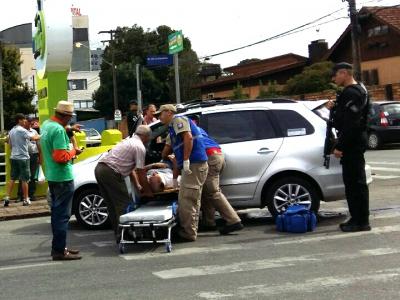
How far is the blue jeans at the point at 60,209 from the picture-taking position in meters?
7.27

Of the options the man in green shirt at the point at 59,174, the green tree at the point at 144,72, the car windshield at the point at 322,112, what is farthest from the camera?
the green tree at the point at 144,72

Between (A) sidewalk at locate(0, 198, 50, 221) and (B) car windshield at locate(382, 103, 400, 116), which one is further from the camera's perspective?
(B) car windshield at locate(382, 103, 400, 116)

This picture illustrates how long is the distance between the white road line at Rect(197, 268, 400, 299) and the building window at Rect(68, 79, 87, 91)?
342 feet

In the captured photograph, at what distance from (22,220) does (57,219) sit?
13.6 feet

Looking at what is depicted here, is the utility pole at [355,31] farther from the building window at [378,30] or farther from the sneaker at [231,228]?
the sneaker at [231,228]

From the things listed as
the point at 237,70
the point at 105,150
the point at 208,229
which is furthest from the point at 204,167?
the point at 237,70

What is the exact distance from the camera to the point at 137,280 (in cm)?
619

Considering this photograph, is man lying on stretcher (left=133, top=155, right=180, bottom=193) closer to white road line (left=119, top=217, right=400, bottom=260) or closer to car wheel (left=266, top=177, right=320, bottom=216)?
white road line (left=119, top=217, right=400, bottom=260)

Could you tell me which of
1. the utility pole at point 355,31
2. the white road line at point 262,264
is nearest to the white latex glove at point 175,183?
the white road line at point 262,264

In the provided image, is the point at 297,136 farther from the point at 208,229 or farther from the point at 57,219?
the point at 57,219

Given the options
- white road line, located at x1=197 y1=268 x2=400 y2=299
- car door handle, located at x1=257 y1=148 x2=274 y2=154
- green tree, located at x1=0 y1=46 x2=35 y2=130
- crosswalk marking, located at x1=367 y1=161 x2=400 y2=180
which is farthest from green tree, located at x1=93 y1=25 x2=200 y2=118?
white road line, located at x1=197 y1=268 x2=400 y2=299

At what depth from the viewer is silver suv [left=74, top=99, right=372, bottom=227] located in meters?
8.76

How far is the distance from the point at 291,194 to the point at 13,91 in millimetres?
50073

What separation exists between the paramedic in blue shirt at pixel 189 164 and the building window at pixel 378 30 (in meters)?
35.1
